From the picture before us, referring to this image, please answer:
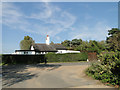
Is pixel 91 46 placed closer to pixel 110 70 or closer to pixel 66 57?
pixel 66 57

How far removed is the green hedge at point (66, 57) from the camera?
24766mm

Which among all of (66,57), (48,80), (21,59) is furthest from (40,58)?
(48,80)

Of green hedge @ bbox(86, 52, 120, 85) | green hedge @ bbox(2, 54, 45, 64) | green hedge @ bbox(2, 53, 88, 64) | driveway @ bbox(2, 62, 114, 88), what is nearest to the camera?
driveway @ bbox(2, 62, 114, 88)

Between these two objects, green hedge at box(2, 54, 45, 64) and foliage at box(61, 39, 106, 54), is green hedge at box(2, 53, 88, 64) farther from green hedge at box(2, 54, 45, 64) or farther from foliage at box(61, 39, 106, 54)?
foliage at box(61, 39, 106, 54)

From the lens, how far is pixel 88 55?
27734 millimetres

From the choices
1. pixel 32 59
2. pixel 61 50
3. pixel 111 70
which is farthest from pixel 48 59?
pixel 111 70

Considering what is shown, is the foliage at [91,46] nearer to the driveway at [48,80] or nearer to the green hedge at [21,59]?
the green hedge at [21,59]

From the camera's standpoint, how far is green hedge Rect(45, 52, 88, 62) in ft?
81.3

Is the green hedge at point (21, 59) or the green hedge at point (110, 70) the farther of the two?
the green hedge at point (21, 59)

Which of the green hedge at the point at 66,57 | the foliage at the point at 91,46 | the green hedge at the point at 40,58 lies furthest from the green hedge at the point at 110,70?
the green hedge at the point at 66,57

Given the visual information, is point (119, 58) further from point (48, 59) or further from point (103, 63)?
point (48, 59)

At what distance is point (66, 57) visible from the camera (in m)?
25.9

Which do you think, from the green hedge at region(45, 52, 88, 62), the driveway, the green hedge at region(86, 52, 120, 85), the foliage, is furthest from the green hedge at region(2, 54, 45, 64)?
the green hedge at region(86, 52, 120, 85)

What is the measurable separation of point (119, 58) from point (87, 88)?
3.02 metres
